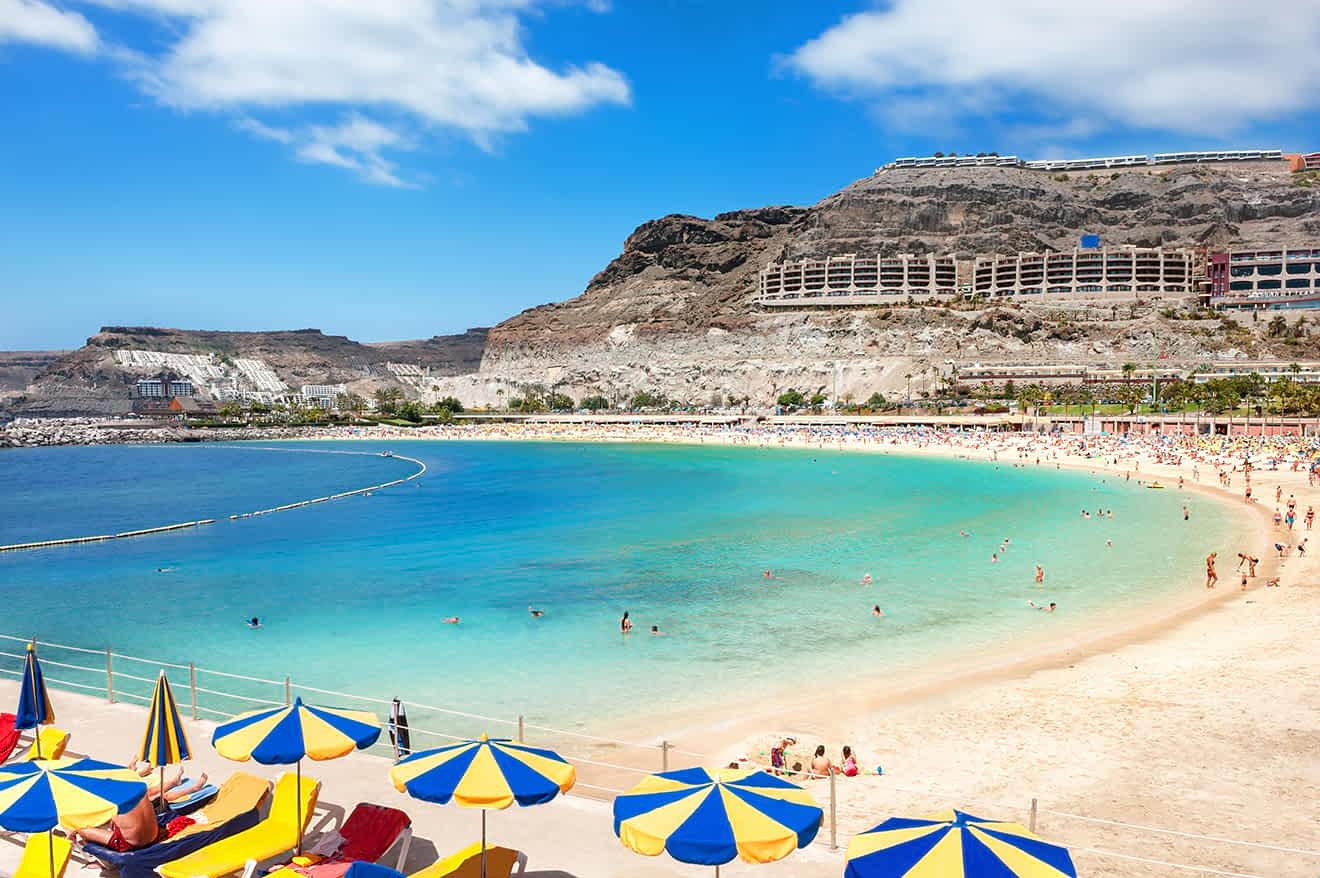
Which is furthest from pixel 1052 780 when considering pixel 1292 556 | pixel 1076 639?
pixel 1292 556

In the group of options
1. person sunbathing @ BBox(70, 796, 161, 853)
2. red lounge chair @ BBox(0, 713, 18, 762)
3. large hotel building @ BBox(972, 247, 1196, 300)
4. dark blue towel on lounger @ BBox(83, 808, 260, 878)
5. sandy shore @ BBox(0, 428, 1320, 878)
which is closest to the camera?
dark blue towel on lounger @ BBox(83, 808, 260, 878)

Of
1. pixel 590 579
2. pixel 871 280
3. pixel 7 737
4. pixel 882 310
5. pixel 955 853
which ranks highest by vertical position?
pixel 871 280

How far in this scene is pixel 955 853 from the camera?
5812 millimetres

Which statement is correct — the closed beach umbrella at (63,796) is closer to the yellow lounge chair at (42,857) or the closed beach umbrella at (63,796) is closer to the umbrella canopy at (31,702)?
the yellow lounge chair at (42,857)

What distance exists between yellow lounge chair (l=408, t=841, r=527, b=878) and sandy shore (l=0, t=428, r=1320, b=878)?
610 mm

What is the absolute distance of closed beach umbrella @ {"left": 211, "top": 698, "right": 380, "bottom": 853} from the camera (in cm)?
782

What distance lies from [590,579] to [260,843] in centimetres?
2033

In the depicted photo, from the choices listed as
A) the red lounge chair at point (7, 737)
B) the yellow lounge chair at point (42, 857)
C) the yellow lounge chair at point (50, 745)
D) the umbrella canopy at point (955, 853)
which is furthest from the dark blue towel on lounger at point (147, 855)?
the umbrella canopy at point (955, 853)

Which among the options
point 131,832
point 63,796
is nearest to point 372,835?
point 131,832

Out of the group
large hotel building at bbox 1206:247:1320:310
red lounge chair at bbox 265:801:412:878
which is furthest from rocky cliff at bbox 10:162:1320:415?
red lounge chair at bbox 265:801:412:878

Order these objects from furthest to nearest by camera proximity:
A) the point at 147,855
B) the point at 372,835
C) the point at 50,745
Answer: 1. the point at 50,745
2. the point at 372,835
3. the point at 147,855

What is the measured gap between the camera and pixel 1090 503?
43.7 m

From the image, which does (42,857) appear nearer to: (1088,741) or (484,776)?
(484,776)

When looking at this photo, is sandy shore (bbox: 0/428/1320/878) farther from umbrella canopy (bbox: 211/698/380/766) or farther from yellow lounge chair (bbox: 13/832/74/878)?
umbrella canopy (bbox: 211/698/380/766)
